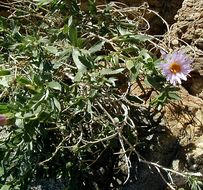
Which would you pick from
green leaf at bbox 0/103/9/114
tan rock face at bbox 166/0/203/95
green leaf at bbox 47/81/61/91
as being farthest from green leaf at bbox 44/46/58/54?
tan rock face at bbox 166/0/203/95

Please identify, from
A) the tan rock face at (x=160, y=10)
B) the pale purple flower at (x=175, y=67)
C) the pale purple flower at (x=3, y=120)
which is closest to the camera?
the pale purple flower at (x=3, y=120)

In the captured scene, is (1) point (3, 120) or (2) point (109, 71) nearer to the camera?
(1) point (3, 120)

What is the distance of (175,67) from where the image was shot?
2.11 metres

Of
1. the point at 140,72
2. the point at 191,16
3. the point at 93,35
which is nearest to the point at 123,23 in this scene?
the point at 93,35

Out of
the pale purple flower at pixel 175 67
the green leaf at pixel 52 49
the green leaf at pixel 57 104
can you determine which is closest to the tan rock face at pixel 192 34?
the pale purple flower at pixel 175 67

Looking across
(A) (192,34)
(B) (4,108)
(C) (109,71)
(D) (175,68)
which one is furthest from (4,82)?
(A) (192,34)

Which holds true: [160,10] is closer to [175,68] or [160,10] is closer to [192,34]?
[192,34]

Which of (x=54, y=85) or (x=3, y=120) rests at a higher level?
(x=54, y=85)

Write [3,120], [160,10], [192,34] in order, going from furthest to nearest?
[160,10], [192,34], [3,120]

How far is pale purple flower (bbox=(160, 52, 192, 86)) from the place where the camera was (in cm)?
210

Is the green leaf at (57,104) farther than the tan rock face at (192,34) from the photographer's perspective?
No

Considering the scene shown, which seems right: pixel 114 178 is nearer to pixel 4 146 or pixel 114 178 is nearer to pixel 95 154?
pixel 95 154

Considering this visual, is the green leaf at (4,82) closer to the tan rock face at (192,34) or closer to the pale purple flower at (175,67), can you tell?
the pale purple flower at (175,67)

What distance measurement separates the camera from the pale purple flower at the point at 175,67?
2.10 m
